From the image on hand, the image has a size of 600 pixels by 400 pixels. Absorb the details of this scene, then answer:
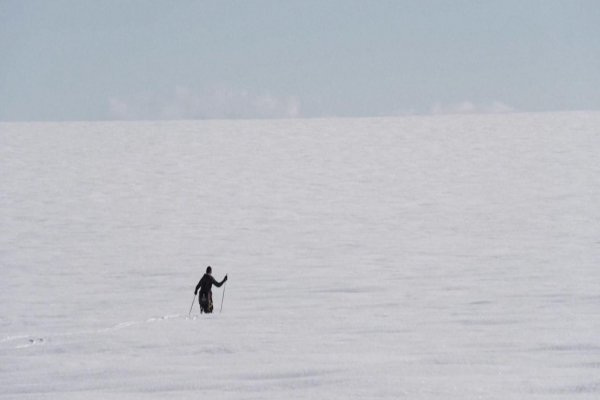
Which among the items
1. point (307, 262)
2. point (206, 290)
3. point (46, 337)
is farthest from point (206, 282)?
point (307, 262)

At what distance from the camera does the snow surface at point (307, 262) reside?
582cm

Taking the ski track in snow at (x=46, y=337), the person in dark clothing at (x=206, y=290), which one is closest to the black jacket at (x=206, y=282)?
the person in dark clothing at (x=206, y=290)

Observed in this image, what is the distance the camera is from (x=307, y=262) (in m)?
13.1

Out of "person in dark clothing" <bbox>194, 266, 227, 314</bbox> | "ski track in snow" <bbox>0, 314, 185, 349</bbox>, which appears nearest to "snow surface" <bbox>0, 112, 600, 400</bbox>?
"ski track in snow" <bbox>0, 314, 185, 349</bbox>

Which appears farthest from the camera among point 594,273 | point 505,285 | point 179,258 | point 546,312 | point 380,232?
point 380,232

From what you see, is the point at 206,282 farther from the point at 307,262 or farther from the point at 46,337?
the point at 307,262

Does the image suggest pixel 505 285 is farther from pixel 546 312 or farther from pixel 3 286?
pixel 3 286

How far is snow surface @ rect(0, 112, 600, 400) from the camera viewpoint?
5.82 meters

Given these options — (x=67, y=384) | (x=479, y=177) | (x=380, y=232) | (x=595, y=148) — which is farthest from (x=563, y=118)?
(x=67, y=384)

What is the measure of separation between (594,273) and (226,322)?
5039mm

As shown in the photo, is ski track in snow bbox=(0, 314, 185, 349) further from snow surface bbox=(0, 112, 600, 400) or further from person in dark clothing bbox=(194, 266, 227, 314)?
person in dark clothing bbox=(194, 266, 227, 314)

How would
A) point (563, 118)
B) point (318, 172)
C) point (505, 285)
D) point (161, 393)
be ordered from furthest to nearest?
point (563, 118) → point (318, 172) → point (505, 285) → point (161, 393)

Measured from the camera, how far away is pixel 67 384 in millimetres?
5762

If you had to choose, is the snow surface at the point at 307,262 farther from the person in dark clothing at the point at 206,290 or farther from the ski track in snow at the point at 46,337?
the person in dark clothing at the point at 206,290
